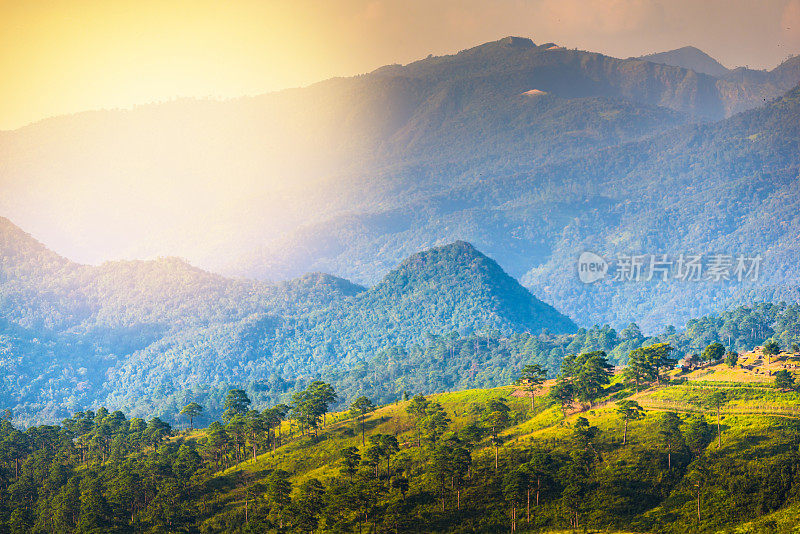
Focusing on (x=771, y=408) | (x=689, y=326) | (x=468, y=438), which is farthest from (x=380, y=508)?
(x=689, y=326)

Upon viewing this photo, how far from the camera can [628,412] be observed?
9406 cm

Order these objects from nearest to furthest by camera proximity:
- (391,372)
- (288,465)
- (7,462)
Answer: (288,465) → (7,462) → (391,372)

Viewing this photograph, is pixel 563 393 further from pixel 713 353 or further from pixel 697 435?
pixel 697 435

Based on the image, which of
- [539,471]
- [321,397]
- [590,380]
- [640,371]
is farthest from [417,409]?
[539,471]

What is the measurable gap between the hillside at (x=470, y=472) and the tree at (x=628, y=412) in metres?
→ 0.34

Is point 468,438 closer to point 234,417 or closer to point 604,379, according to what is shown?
point 604,379

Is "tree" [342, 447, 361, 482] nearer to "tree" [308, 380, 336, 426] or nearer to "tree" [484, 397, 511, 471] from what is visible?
"tree" [484, 397, 511, 471]

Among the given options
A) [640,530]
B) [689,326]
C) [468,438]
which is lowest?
[640,530]

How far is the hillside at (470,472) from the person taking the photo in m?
80.9

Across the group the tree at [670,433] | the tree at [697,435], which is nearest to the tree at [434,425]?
the tree at [670,433]

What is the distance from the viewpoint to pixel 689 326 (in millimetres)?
187375

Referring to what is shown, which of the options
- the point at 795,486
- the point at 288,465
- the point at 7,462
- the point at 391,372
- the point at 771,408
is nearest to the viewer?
the point at 795,486

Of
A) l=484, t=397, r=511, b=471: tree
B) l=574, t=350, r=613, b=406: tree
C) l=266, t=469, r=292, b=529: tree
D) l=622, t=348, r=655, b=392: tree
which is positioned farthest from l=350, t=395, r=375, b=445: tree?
l=622, t=348, r=655, b=392: tree

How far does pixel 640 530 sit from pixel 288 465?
41576 millimetres
